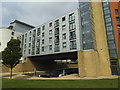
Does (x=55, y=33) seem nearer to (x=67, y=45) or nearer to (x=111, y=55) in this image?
(x=67, y=45)

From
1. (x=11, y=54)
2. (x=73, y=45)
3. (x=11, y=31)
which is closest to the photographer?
(x=11, y=54)

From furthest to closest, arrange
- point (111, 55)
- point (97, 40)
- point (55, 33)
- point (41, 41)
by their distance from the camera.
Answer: point (41, 41) → point (55, 33) → point (97, 40) → point (111, 55)

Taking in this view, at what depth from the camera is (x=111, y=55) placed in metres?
23.6

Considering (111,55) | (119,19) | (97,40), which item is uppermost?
(119,19)

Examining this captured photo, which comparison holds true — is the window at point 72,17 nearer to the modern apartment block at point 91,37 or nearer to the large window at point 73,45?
the modern apartment block at point 91,37

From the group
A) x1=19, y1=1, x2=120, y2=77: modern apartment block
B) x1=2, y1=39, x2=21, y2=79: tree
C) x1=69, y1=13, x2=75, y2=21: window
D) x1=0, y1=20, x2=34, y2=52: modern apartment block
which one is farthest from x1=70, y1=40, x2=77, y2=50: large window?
x1=0, y1=20, x2=34, y2=52: modern apartment block

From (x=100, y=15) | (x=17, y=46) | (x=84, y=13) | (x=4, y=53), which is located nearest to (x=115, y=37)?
(x=100, y=15)

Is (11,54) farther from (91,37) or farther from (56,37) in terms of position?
(91,37)

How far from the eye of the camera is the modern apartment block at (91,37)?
72.0 ft

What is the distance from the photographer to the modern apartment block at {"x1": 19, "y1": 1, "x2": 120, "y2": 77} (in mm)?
21953

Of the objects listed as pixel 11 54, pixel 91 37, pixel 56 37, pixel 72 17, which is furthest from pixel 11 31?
pixel 91 37

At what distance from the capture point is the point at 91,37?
75.5ft

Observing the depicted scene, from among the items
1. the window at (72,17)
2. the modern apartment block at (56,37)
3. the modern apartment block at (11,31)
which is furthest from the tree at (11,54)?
the modern apartment block at (11,31)

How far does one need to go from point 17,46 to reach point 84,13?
18.9 m
